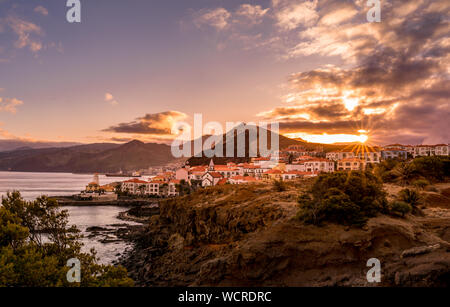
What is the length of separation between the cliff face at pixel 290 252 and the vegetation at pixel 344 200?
0.75 metres

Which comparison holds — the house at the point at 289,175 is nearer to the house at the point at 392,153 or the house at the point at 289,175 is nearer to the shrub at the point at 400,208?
the shrub at the point at 400,208

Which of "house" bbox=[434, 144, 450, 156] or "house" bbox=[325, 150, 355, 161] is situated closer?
"house" bbox=[325, 150, 355, 161]

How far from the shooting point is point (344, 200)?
1736 centimetres

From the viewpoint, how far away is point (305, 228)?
1662 centimetres

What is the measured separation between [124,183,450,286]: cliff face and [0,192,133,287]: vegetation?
7.68 metres

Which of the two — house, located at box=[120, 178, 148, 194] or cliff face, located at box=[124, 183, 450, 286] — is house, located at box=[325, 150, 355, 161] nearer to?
cliff face, located at box=[124, 183, 450, 286]

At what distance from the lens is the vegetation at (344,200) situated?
55.7ft

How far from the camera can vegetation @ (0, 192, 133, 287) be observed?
8203 millimetres

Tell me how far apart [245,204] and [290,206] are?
15.9ft

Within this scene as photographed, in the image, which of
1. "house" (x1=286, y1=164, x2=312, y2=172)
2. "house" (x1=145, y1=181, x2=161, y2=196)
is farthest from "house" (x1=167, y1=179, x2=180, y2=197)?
"house" (x1=286, y1=164, x2=312, y2=172)

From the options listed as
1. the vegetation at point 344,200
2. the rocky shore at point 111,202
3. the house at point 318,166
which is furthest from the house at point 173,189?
the vegetation at point 344,200
